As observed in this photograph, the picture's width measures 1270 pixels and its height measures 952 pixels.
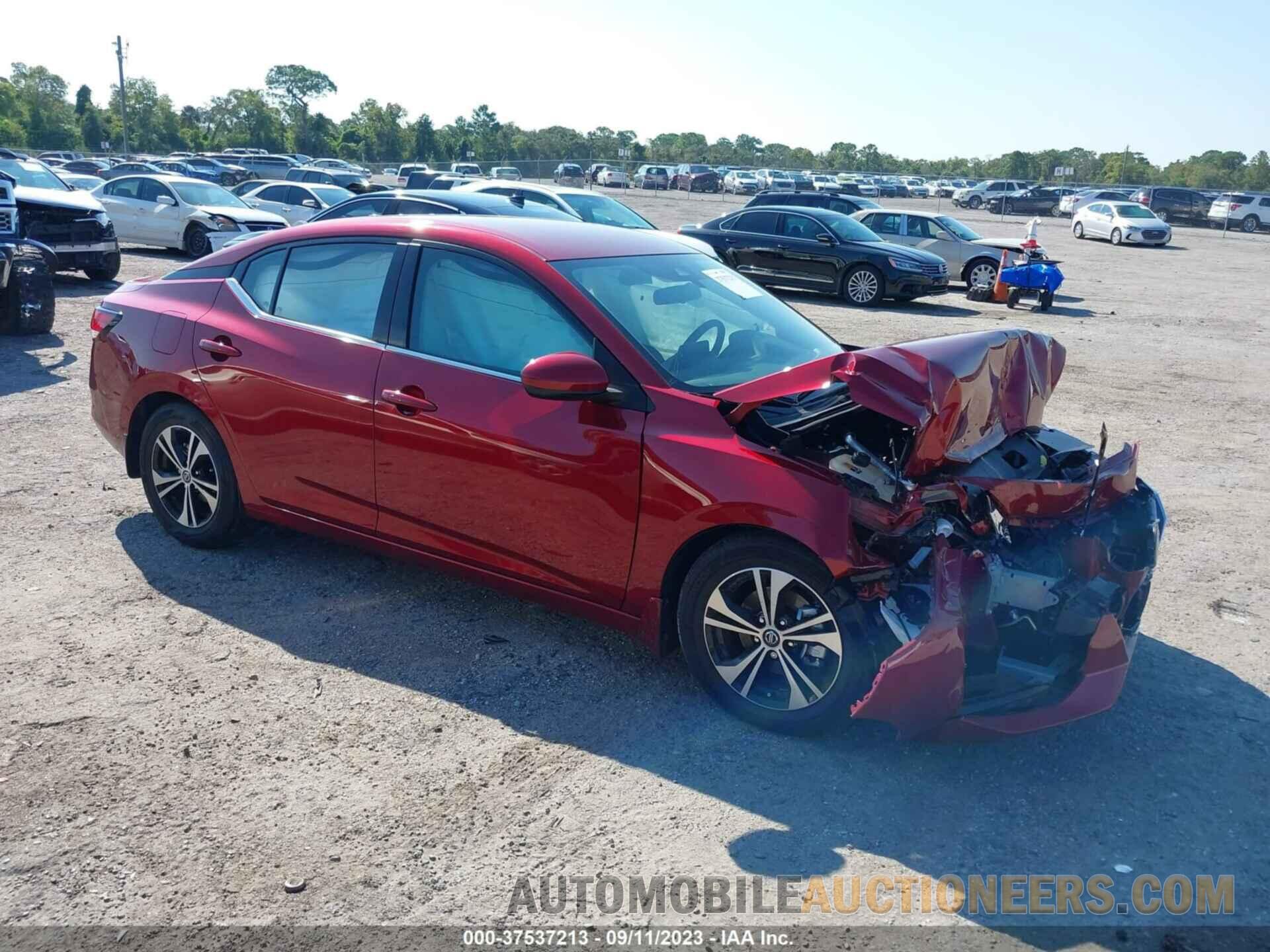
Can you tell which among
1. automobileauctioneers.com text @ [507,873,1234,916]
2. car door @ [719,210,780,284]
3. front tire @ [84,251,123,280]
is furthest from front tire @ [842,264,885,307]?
automobileauctioneers.com text @ [507,873,1234,916]

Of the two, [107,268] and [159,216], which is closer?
[107,268]

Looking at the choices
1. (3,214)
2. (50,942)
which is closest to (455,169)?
(3,214)

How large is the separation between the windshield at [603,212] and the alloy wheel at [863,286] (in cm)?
413

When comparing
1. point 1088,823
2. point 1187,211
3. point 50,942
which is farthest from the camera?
point 1187,211

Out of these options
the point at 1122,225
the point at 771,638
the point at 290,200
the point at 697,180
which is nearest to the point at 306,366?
the point at 771,638

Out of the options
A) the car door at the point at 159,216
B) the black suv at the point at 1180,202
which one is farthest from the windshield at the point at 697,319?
the black suv at the point at 1180,202

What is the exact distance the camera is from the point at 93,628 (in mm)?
4832

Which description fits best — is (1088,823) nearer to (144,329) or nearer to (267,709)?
(267,709)

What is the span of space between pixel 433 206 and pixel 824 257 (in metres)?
7.55

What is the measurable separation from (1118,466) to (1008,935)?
2104 mm

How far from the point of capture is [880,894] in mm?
3260

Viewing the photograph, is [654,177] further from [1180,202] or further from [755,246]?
[755,246]

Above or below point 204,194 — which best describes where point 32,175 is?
above

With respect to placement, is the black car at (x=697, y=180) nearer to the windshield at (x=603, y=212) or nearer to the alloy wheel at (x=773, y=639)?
the windshield at (x=603, y=212)
